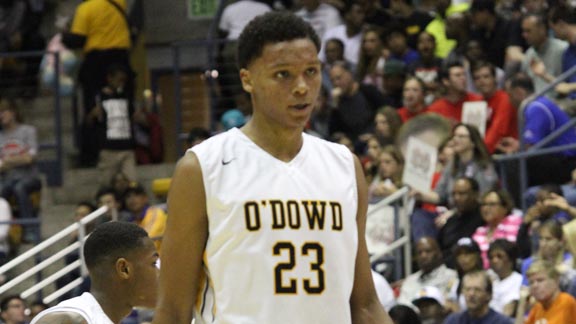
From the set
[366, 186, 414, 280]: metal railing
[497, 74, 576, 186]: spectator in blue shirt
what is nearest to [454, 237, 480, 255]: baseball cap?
[366, 186, 414, 280]: metal railing

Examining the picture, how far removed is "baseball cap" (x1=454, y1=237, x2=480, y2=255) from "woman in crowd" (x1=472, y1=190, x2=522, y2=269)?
41 centimetres

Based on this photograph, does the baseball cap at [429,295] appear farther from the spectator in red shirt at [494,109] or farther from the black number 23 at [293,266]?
the black number 23 at [293,266]

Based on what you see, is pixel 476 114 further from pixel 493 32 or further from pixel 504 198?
pixel 493 32

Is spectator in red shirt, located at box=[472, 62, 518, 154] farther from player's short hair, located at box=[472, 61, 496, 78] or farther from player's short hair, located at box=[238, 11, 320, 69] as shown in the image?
player's short hair, located at box=[238, 11, 320, 69]

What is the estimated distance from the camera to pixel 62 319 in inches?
220

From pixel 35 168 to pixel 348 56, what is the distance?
3558 millimetres

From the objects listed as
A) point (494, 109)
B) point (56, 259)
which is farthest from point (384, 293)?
point (56, 259)

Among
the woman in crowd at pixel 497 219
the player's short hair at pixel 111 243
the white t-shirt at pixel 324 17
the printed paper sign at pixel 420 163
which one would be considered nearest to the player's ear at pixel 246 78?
the player's short hair at pixel 111 243

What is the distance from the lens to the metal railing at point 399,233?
13.5 meters

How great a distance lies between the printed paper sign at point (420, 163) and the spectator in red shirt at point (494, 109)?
2.46 ft

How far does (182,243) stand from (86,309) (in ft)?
2.98

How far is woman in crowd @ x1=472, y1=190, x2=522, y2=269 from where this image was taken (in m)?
12.5

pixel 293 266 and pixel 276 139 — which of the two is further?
pixel 276 139

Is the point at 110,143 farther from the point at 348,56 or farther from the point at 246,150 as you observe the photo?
the point at 246,150
